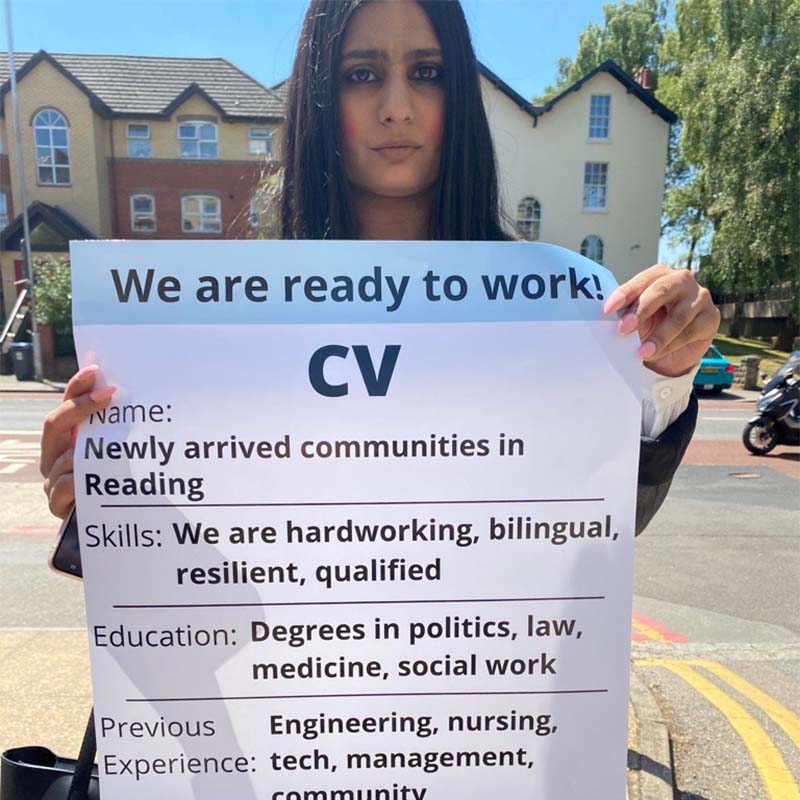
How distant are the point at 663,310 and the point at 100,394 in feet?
2.96

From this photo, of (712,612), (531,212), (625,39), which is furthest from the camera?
(625,39)

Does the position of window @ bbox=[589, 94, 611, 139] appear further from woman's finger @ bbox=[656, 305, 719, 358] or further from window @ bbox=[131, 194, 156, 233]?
woman's finger @ bbox=[656, 305, 719, 358]

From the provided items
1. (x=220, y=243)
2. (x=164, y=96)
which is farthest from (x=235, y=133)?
(x=220, y=243)

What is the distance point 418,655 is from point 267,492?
38 centimetres

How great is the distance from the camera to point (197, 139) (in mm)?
23500

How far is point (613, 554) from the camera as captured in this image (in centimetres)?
104

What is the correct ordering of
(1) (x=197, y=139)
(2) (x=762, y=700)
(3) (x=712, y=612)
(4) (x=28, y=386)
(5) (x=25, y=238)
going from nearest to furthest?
(2) (x=762, y=700) → (3) (x=712, y=612) → (4) (x=28, y=386) → (5) (x=25, y=238) → (1) (x=197, y=139)

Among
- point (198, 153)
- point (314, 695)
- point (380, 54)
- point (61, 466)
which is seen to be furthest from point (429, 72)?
point (198, 153)

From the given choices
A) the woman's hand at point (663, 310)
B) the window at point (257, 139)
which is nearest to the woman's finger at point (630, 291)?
the woman's hand at point (663, 310)

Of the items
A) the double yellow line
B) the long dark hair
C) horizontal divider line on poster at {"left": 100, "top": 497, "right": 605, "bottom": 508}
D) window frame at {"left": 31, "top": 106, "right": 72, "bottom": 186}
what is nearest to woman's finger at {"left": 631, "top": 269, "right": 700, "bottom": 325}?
horizontal divider line on poster at {"left": 100, "top": 497, "right": 605, "bottom": 508}

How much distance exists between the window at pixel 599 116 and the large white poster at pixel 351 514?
88.6 feet

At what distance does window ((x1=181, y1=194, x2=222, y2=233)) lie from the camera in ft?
77.5

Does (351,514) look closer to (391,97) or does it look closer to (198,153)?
(391,97)

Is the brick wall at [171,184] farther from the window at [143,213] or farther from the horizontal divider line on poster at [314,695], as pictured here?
the horizontal divider line on poster at [314,695]
